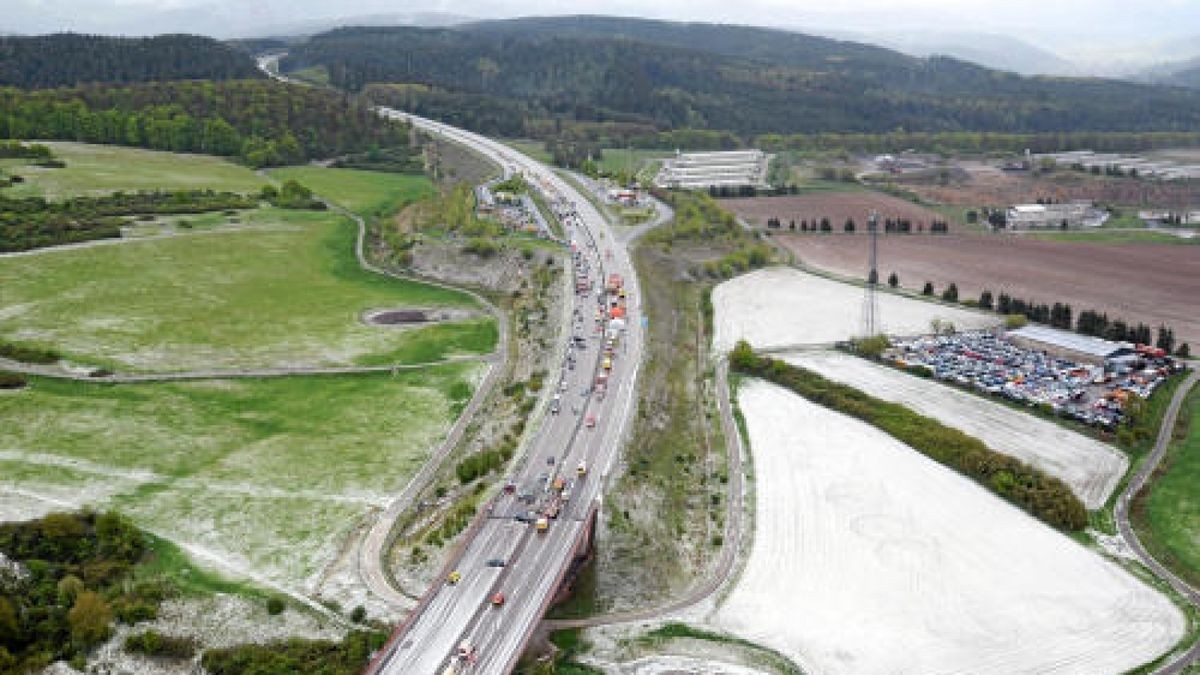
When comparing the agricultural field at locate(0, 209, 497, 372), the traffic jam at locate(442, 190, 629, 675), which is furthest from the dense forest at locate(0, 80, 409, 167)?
the traffic jam at locate(442, 190, 629, 675)

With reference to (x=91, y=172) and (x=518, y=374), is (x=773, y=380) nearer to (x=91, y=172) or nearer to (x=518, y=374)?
(x=518, y=374)

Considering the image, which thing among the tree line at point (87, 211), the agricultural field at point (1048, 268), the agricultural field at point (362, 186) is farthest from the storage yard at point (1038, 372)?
the tree line at point (87, 211)

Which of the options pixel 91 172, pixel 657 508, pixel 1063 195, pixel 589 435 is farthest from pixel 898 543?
pixel 1063 195

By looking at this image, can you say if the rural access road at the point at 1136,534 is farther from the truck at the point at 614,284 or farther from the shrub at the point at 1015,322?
the truck at the point at 614,284

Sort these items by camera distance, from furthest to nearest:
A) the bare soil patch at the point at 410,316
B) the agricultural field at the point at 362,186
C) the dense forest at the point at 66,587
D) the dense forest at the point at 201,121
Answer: the dense forest at the point at 201,121 → the agricultural field at the point at 362,186 → the bare soil patch at the point at 410,316 → the dense forest at the point at 66,587

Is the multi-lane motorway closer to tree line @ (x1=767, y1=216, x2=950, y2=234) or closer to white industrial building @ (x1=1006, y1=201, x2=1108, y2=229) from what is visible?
tree line @ (x1=767, y1=216, x2=950, y2=234)

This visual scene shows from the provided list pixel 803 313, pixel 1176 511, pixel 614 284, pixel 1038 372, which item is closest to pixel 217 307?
pixel 614 284
